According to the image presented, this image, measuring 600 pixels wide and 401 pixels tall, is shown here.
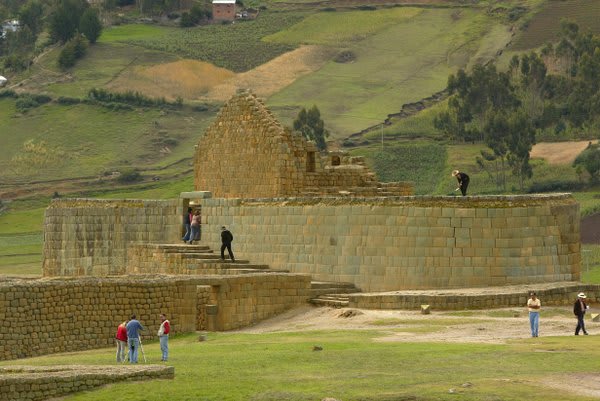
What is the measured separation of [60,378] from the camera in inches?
1133

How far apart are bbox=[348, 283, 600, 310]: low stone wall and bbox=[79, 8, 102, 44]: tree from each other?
10313 cm

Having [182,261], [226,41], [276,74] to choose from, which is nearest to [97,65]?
[276,74]

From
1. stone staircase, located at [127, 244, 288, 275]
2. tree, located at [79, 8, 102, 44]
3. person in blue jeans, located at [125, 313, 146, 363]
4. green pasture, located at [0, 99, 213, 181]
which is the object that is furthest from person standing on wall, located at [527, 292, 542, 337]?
tree, located at [79, 8, 102, 44]

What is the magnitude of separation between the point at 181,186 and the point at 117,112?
27939 millimetres

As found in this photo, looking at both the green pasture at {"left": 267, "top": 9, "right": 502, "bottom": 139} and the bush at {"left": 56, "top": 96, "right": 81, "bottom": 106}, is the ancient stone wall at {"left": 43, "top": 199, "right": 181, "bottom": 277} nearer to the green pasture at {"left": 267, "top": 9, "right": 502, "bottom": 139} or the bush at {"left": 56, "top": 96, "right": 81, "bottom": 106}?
the green pasture at {"left": 267, "top": 9, "right": 502, "bottom": 139}

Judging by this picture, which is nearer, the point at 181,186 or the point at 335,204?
the point at 335,204

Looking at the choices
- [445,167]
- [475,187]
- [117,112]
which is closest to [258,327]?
[475,187]

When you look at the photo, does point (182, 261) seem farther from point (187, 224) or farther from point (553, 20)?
point (553, 20)

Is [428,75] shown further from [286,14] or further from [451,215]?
[451,215]

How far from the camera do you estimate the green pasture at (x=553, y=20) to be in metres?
133

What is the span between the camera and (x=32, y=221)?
9938 centimetres

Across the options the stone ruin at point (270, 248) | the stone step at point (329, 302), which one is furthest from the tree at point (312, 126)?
the stone step at point (329, 302)

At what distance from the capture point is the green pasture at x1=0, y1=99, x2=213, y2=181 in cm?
11319

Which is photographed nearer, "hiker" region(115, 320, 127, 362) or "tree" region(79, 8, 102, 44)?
"hiker" region(115, 320, 127, 362)
